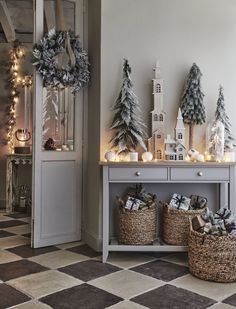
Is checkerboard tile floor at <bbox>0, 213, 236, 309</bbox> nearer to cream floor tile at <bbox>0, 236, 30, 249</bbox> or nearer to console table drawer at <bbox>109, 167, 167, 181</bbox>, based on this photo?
cream floor tile at <bbox>0, 236, 30, 249</bbox>

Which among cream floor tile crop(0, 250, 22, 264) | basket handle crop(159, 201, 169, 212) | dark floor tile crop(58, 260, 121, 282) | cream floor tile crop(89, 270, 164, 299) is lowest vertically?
cream floor tile crop(89, 270, 164, 299)

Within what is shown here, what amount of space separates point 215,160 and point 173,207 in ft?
1.85

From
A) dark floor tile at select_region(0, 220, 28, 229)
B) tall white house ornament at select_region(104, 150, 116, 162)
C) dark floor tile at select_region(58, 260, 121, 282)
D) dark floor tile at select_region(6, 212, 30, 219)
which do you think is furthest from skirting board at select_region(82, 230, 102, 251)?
dark floor tile at select_region(6, 212, 30, 219)

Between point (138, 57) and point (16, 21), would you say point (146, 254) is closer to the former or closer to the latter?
point (138, 57)

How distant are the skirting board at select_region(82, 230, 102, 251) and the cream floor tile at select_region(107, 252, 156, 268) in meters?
0.16

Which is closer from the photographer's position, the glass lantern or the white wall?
the glass lantern

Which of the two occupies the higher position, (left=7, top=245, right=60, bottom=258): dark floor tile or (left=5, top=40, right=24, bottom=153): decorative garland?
(left=5, top=40, right=24, bottom=153): decorative garland

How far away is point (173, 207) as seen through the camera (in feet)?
11.2

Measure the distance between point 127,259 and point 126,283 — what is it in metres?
0.58

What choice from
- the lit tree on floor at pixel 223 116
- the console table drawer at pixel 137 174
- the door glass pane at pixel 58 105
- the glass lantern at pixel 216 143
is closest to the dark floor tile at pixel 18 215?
the door glass pane at pixel 58 105

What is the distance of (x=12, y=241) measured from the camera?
398 cm

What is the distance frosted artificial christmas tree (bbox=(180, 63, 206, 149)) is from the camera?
3531 millimetres

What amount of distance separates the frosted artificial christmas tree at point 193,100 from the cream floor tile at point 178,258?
49.1 inches

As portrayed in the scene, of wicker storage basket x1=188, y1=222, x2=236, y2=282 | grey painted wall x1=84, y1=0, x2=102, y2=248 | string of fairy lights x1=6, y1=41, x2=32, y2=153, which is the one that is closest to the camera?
wicker storage basket x1=188, y1=222, x2=236, y2=282
